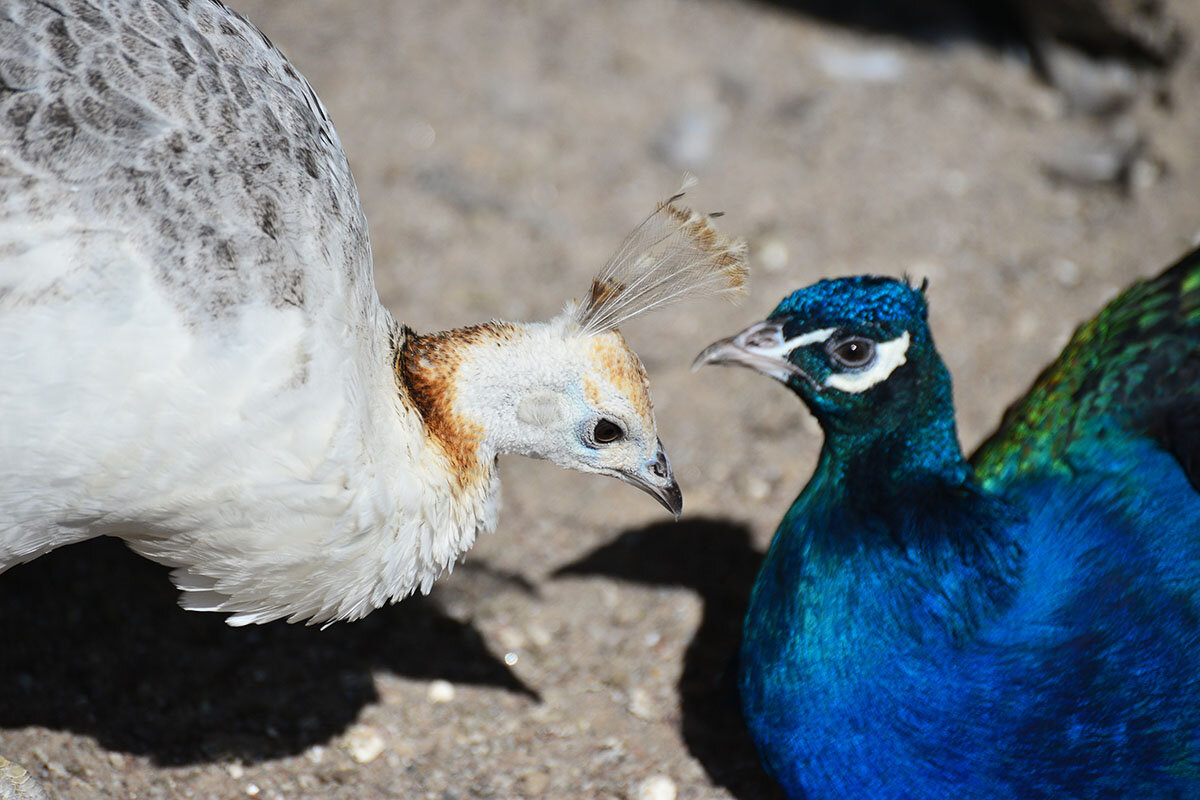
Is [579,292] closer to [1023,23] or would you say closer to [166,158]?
[166,158]

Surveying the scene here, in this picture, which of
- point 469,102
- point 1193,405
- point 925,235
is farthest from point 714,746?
point 469,102

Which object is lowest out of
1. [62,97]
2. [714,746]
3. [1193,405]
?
[714,746]

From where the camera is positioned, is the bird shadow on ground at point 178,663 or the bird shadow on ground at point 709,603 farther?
the bird shadow on ground at point 709,603

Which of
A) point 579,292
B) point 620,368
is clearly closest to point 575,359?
point 620,368

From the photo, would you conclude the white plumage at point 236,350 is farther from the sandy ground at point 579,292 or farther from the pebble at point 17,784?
the sandy ground at point 579,292

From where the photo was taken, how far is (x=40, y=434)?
1783 mm

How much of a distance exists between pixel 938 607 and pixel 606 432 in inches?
27.5

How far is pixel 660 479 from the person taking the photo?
237cm

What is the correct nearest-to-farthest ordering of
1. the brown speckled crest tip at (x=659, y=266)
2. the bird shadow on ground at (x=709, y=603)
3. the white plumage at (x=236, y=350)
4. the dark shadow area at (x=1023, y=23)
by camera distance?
the white plumage at (x=236, y=350) < the brown speckled crest tip at (x=659, y=266) < the bird shadow on ground at (x=709, y=603) < the dark shadow area at (x=1023, y=23)

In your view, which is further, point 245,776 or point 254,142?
point 245,776

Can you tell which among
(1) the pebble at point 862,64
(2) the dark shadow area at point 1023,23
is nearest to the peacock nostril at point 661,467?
(1) the pebble at point 862,64

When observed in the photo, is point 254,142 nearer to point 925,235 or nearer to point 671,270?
point 671,270

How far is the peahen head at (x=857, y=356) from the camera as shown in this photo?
7.27 feet

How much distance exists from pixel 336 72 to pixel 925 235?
2319 millimetres
